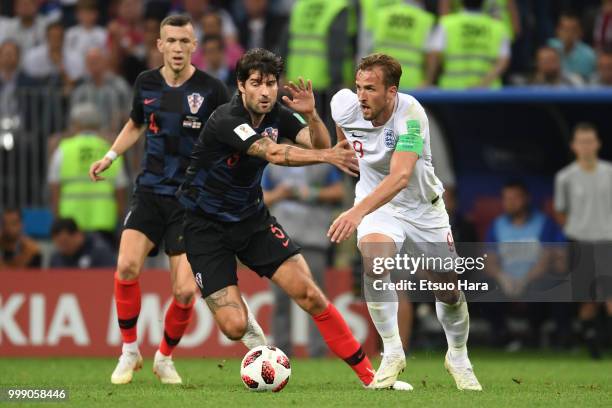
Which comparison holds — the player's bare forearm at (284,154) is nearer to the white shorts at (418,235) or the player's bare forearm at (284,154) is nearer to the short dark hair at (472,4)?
the white shorts at (418,235)

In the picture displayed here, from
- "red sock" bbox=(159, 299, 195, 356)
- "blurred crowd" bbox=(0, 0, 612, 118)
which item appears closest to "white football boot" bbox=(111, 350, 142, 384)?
"red sock" bbox=(159, 299, 195, 356)

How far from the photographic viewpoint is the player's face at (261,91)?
29.1ft

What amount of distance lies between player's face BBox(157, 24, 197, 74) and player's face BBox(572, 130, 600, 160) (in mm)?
5399

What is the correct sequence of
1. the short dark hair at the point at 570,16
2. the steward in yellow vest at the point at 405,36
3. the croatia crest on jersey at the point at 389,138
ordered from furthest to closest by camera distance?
the short dark hair at the point at 570,16
the steward in yellow vest at the point at 405,36
the croatia crest on jersey at the point at 389,138

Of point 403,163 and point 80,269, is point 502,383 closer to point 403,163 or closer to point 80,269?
point 403,163

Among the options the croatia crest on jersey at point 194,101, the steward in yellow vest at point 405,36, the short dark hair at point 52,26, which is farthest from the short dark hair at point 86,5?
the croatia crest on jersey at point 194,101

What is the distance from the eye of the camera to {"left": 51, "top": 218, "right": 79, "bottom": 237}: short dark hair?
1421 cm

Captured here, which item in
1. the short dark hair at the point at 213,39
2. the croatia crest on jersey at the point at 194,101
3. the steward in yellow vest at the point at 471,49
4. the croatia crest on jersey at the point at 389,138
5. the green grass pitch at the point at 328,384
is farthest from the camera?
the short dark hair at the point at 213,39

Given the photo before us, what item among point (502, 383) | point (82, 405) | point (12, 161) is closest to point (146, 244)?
point (82, 405)

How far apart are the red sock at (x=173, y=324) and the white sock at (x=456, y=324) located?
6.90ft

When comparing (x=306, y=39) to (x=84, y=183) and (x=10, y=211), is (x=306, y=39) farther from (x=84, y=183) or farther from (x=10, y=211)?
(x=10, y=211)

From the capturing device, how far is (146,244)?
10328mm

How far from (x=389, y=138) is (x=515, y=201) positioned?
19.8 feet

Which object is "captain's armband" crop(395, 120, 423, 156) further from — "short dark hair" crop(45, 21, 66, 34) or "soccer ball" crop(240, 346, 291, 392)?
"short dark hair" crop(45, 21, 66, 34)
